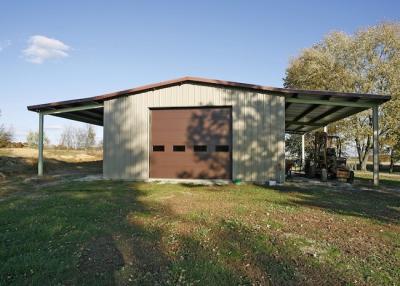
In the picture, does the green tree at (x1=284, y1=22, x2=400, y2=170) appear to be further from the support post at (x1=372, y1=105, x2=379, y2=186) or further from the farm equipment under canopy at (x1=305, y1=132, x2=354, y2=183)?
the support post at (x1=372, y1=105, x2=379, y2=186)

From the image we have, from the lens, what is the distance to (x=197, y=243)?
5.17 metres

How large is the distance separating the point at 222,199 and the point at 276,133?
5.53 meters

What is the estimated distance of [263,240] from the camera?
5332 millimetres

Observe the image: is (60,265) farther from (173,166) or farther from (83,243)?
(173,166)

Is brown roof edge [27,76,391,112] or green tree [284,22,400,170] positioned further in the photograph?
green tree [284,22,400,170]

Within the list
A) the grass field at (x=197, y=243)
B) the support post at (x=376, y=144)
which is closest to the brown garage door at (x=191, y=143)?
the grass field at (x=197, y=243)

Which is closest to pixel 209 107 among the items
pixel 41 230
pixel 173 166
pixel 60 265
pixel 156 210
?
pixel 173 166

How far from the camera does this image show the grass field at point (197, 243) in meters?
3.97

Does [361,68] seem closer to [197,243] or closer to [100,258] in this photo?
[197,243]

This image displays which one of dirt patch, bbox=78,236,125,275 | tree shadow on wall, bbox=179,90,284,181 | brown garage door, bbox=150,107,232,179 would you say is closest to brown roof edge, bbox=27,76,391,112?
tree shadow on wall, bbox=179,90,284,181

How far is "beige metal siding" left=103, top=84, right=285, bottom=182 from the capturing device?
46.1 feet

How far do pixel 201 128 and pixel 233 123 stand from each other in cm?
149

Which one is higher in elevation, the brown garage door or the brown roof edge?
the brown roof edge

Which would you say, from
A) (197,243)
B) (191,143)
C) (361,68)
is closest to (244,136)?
(191,143)
